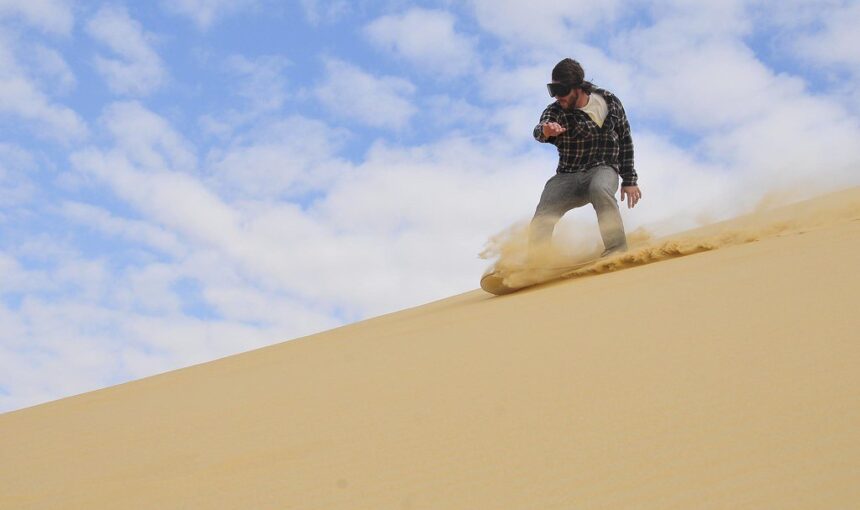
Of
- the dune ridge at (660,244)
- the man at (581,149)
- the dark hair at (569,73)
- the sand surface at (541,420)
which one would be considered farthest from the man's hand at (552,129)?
the sand surface at (541,420)

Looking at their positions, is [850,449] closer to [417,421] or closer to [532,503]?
[532,503]

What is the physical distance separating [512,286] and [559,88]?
1.32 m

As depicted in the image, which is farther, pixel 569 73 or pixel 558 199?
pixel 558 199

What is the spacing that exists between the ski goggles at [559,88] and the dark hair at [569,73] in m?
0.03

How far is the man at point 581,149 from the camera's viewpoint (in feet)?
15.7

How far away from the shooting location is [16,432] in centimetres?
285

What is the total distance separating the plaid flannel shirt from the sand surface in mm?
1992

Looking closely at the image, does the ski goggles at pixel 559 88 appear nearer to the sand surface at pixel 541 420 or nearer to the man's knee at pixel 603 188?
the man's knee at pixel 603 188

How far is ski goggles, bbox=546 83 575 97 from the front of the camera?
476cm

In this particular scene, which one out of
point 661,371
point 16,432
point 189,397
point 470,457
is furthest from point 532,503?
point 16,432

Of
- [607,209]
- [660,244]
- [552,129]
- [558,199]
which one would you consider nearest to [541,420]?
[660,244]

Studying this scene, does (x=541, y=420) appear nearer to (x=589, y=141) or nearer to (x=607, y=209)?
(x=607, y=209)

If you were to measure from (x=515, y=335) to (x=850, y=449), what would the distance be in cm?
144

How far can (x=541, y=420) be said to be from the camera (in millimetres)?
1486
